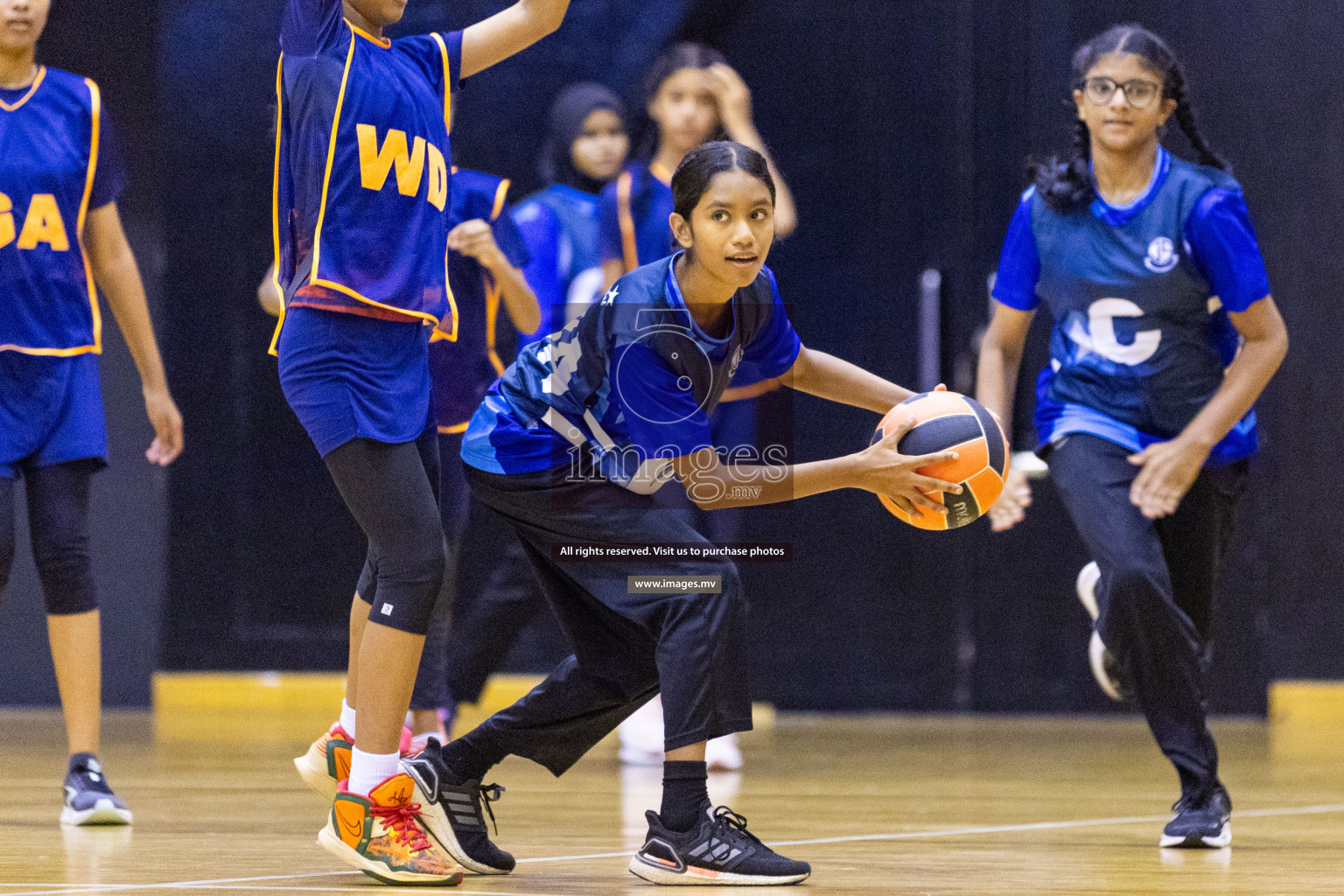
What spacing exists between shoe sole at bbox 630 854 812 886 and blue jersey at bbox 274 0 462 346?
3.63 feet

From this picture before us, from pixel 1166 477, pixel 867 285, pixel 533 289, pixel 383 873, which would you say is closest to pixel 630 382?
pixel 383 873

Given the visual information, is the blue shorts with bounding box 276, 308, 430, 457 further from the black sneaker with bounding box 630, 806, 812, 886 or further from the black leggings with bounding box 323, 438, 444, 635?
the black sneaker with bounding box 630, 806, 812, 886

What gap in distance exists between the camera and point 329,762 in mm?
3361

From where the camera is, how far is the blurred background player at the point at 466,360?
4.66 metres

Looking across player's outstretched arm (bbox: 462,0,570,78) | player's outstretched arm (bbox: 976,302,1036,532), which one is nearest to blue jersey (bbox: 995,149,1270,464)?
player's outstretched arm (bbox: 976,302,1036,532)

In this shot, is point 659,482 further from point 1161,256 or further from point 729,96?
point 729,96

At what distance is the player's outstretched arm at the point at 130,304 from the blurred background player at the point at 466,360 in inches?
29.9

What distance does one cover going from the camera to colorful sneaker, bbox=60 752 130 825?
3760 mm

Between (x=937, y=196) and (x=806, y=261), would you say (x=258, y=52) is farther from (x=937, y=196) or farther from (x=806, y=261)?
(x=937, y=196)

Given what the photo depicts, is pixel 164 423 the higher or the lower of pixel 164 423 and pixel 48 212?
the lower

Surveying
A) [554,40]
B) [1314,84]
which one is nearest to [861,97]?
[554,40]

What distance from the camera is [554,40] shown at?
750 cm

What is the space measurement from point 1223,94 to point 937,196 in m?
1.27

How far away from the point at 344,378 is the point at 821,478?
0.88 m
